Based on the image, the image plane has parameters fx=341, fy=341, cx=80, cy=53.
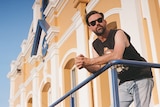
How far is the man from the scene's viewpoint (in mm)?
3957

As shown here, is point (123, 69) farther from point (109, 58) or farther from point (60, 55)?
point (60, 55)

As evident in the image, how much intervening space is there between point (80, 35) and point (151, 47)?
3528 mm

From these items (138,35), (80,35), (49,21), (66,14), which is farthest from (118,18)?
(49,21)

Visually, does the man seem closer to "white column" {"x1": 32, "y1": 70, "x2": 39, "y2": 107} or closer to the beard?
the beard

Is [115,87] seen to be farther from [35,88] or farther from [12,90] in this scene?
[12,90]

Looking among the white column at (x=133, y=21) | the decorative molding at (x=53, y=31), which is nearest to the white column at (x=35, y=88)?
the decorative molding at (x=53, y=31)

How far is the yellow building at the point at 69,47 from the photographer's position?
23.0 ft

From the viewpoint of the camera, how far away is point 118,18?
8.09 metres

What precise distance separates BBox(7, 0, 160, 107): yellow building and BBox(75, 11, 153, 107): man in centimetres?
22

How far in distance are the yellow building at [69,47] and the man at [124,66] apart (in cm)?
22

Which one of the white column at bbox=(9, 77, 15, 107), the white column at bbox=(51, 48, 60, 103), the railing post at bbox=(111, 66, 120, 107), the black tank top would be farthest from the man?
the white column at bbox=(9, 77, 15, 107)

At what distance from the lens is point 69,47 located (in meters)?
11.0

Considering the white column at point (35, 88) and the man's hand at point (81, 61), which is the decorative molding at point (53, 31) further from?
the man's hand at point (81, 61)

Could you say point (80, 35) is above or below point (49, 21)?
below
